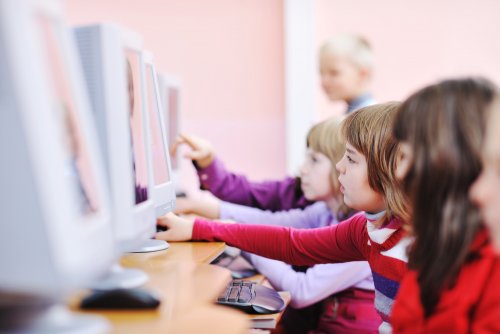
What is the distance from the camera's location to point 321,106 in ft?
11.6

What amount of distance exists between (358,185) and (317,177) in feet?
1.96

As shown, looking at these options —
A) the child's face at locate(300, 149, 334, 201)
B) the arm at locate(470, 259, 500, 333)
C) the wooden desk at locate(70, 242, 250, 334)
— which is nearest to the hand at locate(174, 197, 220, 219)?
the child's face at locate(300, 149, 334, 201)

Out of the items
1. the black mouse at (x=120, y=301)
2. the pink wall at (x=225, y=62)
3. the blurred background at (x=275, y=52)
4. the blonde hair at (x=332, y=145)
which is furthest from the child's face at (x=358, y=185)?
the pink wall at (x=225, y=62)

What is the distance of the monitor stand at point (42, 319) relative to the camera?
883 mm

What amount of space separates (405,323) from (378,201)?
494 mm

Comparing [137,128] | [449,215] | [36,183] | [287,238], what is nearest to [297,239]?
[287,238]

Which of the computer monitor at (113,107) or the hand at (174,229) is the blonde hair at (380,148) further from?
the computer monitor at (113,107)

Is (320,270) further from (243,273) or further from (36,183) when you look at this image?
(36,183)

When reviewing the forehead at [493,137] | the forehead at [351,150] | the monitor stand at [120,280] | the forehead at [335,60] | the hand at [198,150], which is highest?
the forehead at [493,137]

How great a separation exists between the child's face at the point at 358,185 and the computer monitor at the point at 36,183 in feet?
2.54

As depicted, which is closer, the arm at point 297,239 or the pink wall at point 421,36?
the arm at point 297,239

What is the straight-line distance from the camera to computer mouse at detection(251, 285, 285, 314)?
5.25 feet

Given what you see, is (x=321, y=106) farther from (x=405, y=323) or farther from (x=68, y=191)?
(x=68, y=191)

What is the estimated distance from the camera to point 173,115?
272 centimetres
